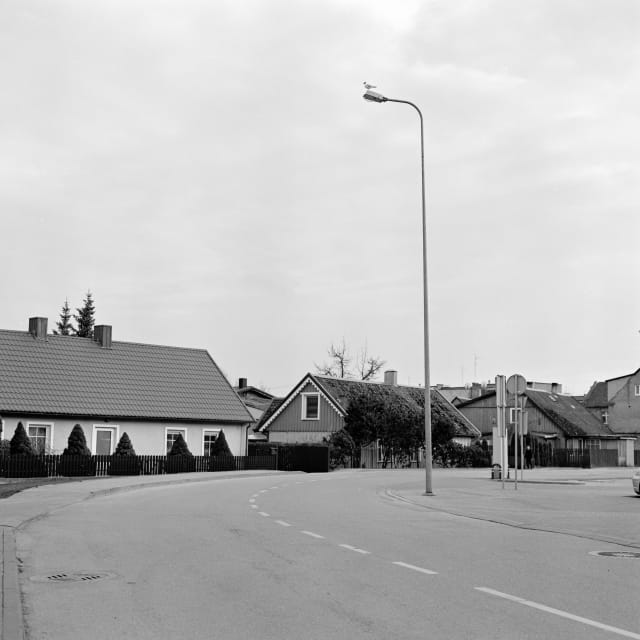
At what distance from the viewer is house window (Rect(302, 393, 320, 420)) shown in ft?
195

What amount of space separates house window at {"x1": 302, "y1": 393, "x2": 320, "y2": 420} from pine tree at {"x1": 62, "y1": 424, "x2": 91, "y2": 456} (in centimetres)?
2196

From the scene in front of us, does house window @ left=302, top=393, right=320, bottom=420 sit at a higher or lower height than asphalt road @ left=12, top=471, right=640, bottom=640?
higher

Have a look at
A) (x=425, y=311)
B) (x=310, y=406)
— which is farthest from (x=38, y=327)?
(x=425, y=311)

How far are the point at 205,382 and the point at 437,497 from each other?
2779cm

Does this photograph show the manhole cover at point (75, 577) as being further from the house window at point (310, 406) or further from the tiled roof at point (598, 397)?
the tiled roof at point (598, 397)

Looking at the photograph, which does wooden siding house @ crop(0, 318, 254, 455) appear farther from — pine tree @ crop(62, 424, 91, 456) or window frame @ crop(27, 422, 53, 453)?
pine tree @ crop(62, 424, 91, 456)

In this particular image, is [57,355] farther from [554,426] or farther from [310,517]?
[554,426]

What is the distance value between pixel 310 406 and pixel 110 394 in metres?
17.7

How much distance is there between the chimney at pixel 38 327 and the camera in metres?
46.8

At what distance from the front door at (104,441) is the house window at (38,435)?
108 inches

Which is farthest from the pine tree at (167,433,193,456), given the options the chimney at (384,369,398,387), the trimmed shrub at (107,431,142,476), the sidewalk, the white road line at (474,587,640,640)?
the white road line at (474,587,640,640)

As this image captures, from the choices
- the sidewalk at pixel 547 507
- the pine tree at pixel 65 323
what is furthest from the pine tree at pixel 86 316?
the sidewalk at pixel 547 507

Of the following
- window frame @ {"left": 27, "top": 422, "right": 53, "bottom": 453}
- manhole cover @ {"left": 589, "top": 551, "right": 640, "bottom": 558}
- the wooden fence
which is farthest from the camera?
window frame @ {"left": 27, "top": 422, "right": 53, "bottom": 453}

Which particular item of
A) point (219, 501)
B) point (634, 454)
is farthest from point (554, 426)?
point (219, 501)
